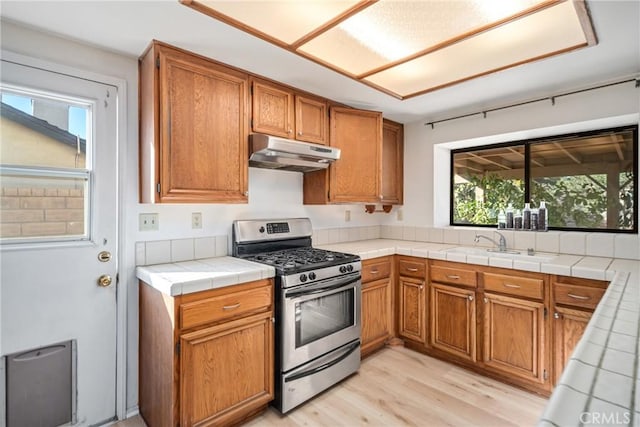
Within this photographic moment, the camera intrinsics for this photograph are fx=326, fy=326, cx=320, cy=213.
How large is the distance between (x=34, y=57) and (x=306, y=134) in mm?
1632

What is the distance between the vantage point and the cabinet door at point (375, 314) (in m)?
2.64

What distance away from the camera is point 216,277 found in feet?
5.70

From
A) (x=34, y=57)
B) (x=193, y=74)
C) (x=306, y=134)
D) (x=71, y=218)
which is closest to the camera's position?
(x=34, y=57)

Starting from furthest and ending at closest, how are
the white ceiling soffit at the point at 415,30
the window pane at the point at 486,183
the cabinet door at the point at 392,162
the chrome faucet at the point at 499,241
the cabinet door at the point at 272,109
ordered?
1. the cabinet door at the point at 392,162
2. the window pane at the point at 486,183
3. the chrome faucet at the point at 499,241
4. the cabinet door at the point at 272,109
5. the white ceiling soffit at the point at 415,30

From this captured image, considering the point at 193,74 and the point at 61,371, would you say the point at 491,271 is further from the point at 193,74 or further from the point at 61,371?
the point at 61,371

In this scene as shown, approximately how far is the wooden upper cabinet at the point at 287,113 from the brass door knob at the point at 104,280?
127 cm

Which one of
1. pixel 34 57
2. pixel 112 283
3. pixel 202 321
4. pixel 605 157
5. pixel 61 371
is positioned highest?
pixel 34 57

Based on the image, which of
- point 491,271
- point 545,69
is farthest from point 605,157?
point 491,271

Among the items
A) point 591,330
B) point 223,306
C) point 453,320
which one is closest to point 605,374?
point 591,330

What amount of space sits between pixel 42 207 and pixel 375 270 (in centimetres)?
223

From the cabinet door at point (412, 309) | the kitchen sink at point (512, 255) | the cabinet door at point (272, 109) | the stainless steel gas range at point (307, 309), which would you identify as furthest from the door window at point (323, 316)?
the cabinet door at point (272, 109)

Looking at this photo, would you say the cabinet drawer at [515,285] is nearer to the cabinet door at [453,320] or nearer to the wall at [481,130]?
the cabinet door at [453,320]

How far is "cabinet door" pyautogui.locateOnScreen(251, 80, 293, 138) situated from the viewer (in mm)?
2234

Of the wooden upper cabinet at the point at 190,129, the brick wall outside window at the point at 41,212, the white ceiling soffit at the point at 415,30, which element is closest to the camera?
the white ceiling soffit at the point at 415,30
